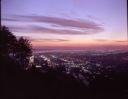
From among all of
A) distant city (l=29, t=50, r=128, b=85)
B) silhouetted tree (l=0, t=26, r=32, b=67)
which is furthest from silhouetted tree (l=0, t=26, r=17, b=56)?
distant city (l=29, t=50, r=128, b=85)

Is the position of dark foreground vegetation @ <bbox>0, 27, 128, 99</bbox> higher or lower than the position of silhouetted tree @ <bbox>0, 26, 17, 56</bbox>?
lower

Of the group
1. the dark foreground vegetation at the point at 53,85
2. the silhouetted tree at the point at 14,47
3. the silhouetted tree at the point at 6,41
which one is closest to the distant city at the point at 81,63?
the dark foreground vegetation at the point at 53,85

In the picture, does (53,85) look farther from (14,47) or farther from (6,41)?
(6,41)

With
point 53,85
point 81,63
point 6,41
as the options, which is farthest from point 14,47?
point 81,63

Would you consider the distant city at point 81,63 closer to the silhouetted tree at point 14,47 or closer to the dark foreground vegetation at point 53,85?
the dark foreground vegetation at point 53,85

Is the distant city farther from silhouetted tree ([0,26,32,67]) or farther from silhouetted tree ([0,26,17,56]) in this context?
silhouetted tree ([0,26,17,56])

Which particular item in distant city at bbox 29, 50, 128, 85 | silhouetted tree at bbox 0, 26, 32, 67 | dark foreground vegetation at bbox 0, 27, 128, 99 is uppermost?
silhouetted tree at bbox 0, 26, 32, 67

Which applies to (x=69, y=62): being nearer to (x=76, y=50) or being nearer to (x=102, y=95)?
(x=76, y=50)

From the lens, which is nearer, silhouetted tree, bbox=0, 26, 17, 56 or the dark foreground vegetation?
the dark foreground vegetation

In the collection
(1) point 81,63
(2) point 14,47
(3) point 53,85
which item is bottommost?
(3) point 53,85
